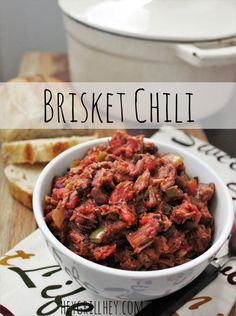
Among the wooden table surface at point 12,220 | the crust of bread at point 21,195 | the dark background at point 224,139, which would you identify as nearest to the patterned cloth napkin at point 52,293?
the wooden table surface at point 12,220

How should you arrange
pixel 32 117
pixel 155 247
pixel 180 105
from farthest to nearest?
1. pixel 180 105
2. pixel 32 117
3. pixel 155 247

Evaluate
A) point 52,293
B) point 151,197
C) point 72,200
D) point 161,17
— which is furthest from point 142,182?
point 161,17

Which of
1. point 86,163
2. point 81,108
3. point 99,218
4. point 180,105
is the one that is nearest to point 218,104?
point 180,105

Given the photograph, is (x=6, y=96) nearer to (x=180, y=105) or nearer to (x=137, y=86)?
(x=137, y=86)

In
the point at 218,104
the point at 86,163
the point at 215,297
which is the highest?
the point at 86,163

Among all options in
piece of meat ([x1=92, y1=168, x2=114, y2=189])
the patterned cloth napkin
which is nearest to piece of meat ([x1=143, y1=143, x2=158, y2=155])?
piece of meat ([x1=92, y1=168, x2=114, y2=189])

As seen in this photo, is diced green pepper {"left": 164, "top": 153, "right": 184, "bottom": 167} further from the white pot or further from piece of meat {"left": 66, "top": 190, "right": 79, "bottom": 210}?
the white pot
